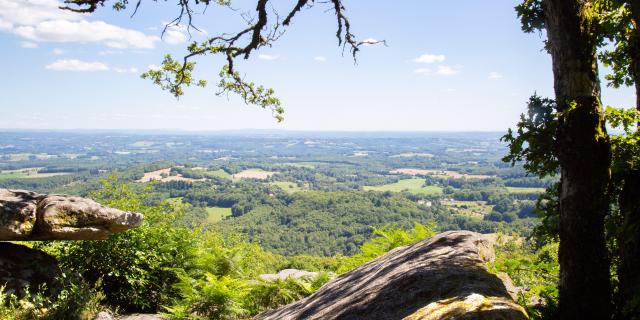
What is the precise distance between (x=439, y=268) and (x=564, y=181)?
163 centimetres

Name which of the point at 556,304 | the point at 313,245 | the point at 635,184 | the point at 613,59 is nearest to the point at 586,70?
the point at 635,184

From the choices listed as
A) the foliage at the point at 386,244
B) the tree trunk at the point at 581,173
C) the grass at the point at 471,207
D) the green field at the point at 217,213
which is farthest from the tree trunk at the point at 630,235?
the grass at the point at 471,207

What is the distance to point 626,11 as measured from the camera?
444cm

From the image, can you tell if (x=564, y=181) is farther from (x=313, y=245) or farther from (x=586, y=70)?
(x=313, y=245)

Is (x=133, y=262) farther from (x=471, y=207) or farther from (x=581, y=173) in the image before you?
(x=471, y=207)

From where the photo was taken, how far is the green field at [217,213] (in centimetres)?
14354

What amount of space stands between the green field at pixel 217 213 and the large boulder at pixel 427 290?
140 m

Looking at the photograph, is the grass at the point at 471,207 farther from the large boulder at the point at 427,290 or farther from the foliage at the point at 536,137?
the foliage at the point at 536,137

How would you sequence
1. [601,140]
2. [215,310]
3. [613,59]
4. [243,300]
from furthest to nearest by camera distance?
[243,300] → [215,310] → [613,59] → [601,140]

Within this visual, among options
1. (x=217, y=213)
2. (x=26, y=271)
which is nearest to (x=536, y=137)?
(x=26, y=271)

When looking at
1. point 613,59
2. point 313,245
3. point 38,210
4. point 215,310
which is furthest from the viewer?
point 313,245

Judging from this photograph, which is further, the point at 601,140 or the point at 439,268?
the point at 439,268

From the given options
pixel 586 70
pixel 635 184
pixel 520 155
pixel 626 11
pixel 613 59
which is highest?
pixel 626 11

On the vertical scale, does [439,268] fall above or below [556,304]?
above
